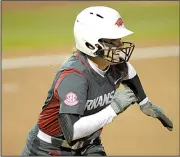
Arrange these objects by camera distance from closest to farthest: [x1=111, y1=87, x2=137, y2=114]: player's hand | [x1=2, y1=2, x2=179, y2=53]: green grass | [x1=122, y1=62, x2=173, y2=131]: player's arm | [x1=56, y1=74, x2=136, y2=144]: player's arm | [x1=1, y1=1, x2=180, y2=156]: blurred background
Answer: [x1=56, y1=74, x2=136, y2=144]: player's arm < [x1=111, y1=87, x2=137, y2=114]: player's hand < [x1=122, y1=62, x2=173, y2=131]: player's arm < [x1=1, y1=1, x2=180, y2=156]: blurred background < [x1=2, y1=2, x2=179, y2=53]: green grass

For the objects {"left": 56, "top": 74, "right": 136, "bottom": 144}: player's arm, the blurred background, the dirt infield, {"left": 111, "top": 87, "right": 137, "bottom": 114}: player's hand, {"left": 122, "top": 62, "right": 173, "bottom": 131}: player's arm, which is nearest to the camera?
{"left": 56, "top": 74, "right": 136, "bottom": 144}: player's arm

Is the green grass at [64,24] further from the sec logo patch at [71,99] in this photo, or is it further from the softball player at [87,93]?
the sec logo patch at [71,99]

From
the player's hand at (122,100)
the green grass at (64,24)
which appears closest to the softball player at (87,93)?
the player's hand at (122,100)

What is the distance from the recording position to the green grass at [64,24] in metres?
10.4

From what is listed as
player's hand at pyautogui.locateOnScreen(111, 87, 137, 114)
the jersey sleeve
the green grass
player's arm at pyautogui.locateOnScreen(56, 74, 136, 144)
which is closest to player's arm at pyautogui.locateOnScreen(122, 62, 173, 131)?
player's hand at pyautogui.locateOnScreen(111, 87, 137, 114)

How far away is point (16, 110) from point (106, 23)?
3.75m

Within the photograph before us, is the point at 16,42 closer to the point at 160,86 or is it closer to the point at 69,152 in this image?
the point at 160,86

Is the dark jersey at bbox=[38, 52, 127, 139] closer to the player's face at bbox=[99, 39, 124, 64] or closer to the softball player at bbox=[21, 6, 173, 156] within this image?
the softball player at bbox=[21, 6, 173, 156]

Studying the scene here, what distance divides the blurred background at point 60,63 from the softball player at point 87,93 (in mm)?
2154

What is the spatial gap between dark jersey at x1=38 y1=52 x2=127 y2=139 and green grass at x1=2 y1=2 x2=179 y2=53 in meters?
5.80

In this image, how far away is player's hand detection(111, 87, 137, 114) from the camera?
13.2ft

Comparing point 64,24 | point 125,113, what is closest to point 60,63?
point 125,113

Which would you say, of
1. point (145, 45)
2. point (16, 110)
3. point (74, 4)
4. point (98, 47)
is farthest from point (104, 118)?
point (74, 4)

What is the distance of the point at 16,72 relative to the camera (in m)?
8.84
